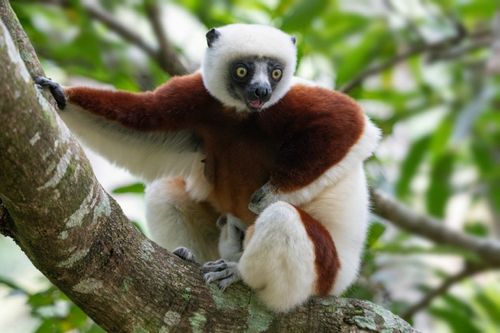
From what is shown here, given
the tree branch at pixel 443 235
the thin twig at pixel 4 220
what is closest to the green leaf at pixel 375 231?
the tree branch at pixel 443 235

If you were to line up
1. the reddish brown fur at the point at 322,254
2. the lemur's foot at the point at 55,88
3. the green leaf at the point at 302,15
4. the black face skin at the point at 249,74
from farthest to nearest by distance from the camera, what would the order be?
the green leaf at the point at 302,15 < the black face skin at the point at 249,74 < the reddish brown fur at the point at 322,254 < the lemur's foot at the point at 55,88

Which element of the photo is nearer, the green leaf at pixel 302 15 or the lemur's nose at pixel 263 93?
the lemur's nose at pixel 263 93

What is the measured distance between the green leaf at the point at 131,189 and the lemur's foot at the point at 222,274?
1.64 m

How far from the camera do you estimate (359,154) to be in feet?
14.9

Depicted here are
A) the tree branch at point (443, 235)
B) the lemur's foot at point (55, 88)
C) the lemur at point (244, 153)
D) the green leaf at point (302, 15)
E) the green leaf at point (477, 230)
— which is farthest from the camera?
the green leaf at point (477, 230)

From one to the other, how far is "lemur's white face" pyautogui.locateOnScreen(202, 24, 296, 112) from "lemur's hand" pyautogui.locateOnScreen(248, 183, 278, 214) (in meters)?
0.59

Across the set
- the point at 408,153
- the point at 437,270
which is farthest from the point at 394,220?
the point at 408,153

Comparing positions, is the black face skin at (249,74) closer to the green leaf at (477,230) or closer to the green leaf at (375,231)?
the green leaf at (375,231)

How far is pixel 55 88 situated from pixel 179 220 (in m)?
1.41

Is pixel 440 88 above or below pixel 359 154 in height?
below

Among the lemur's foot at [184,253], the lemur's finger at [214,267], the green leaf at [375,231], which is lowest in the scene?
the green leaf at [375,231]

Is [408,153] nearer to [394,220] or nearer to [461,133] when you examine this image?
[461,133]

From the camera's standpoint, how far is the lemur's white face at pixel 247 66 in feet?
16.1

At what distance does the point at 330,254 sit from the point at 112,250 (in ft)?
4.71
